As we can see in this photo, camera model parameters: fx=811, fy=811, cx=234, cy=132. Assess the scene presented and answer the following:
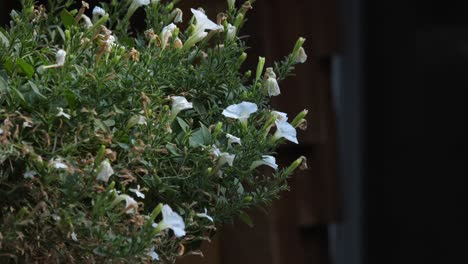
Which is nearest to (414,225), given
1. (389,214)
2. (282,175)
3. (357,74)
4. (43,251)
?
(389,214)

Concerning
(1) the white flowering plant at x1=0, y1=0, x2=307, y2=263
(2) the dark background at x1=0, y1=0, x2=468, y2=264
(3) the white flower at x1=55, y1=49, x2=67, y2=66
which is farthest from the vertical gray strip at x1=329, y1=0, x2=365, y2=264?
(3) the white flower at x1=55, y1=49, x2=67, y2=66

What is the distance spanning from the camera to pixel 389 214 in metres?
2.12

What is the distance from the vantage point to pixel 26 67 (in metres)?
0.86

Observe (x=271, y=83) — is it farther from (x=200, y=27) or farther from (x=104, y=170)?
(x=104, y=170)

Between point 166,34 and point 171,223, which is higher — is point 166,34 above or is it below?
above

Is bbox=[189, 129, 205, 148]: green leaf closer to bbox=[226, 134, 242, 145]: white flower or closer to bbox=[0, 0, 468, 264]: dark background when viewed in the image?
bbox=[226, 134, 242, 145]: white flower

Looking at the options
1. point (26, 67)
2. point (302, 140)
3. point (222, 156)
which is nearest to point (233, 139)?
point (222, 156)

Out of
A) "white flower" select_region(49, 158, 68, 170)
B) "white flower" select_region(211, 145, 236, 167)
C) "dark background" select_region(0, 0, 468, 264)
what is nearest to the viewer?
"white flower" select_region(49, 158, 68, 170)

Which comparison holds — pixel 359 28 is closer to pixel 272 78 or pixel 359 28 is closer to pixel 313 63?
pixel 313 63

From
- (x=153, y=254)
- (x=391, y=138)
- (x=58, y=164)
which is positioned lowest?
(x=391, y=138)

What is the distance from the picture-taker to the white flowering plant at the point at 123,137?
80cm

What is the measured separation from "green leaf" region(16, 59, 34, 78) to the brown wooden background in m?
1.04

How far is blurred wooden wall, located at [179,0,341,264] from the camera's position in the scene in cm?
190

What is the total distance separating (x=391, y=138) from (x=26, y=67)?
1.41 metres
